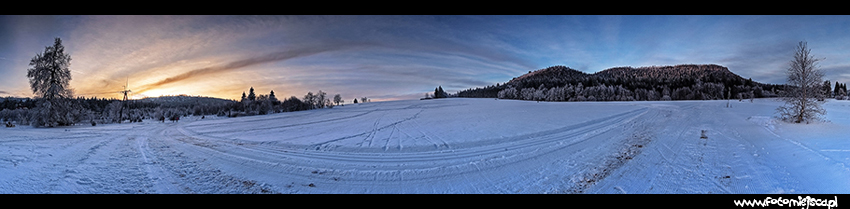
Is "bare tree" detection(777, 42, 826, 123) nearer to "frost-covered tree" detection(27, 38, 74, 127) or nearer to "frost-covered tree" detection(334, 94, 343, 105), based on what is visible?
"frost-covered tree" detection(27, 38, 74, 127)

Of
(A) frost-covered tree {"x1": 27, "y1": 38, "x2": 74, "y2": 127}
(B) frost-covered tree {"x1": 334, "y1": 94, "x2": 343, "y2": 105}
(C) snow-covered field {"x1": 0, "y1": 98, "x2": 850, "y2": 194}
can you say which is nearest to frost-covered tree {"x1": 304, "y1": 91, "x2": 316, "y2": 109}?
(B) frost-covered tree {"x1": 334, "y1": 94, "x2": 343, "y2": 105}

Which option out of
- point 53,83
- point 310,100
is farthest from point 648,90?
point 53,83

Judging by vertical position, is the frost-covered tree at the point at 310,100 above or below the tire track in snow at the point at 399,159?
above

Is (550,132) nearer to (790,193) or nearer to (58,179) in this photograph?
(790,193)

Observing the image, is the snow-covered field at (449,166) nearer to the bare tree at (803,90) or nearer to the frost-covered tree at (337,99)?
the bare tree at (803,90)

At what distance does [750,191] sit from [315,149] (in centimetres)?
812

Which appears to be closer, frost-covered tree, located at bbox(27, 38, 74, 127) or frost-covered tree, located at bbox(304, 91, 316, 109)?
frost-covered tree, located at bbox(27, 38, 74, 127)

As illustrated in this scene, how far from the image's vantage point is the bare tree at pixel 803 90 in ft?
38.5

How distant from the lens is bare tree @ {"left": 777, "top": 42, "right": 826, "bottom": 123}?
11734 millimetres

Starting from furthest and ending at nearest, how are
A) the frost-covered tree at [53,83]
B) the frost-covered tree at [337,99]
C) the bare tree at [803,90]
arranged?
the frost-covered tree at [337,99] → the frost-covered tree at [53,83] → the bare tree at [803,90]

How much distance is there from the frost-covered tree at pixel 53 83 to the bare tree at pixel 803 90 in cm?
3899

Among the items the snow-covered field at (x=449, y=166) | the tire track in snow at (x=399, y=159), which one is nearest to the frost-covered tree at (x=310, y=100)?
the snow-covered field at (x=449, y=166)

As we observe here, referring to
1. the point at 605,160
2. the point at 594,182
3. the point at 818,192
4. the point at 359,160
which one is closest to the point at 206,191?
the point at 359,160

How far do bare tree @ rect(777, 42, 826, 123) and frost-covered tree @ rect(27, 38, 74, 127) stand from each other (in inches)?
1535
